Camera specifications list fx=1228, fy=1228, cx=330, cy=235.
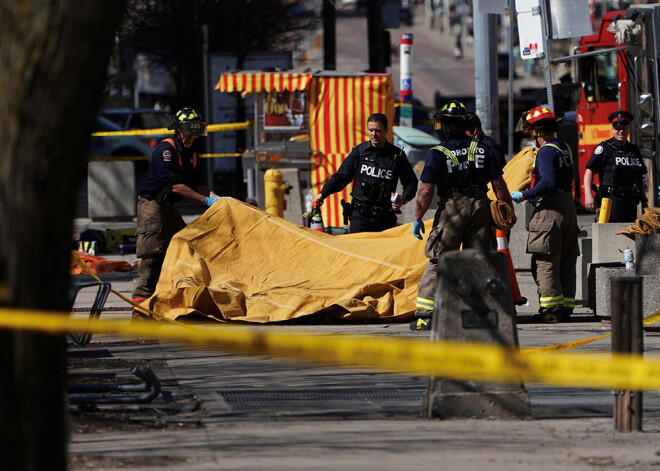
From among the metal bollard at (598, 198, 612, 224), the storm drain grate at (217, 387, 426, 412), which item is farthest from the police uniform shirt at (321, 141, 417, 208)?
the storm drain grate at (217, 387, 426, 412)

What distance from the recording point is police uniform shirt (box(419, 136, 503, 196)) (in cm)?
944

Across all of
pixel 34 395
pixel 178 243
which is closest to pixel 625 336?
pixel 34 395

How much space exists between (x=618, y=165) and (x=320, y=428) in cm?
703

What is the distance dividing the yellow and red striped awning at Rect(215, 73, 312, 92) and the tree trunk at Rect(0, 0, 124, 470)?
14.6 metres

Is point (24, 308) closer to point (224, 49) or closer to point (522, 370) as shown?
point (522, 370)

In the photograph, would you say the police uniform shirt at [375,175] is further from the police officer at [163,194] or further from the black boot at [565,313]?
the black boot at [565,313]

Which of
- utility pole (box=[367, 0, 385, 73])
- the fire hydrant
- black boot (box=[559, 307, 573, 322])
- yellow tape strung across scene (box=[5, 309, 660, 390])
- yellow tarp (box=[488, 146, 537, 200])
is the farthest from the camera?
utility pole (box=[367, 0, 385, 73])

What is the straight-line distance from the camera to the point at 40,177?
4160 mm

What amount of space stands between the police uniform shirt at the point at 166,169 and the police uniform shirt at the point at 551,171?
290cm

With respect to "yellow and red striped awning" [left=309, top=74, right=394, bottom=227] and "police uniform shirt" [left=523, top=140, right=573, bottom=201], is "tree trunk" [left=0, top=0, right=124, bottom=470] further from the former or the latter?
"yellow and red striped awning" [left=309, top=74, right=394, bottom=227]

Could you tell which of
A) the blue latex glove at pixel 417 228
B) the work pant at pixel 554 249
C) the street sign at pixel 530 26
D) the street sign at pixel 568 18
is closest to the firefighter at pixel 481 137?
the work pant at pixel 554 249

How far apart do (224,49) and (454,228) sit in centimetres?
2380

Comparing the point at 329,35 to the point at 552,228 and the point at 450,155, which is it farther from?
the point at 450,155

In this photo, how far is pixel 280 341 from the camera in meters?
4.45
